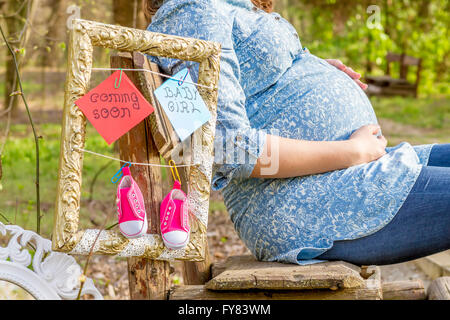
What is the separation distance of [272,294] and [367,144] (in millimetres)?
583

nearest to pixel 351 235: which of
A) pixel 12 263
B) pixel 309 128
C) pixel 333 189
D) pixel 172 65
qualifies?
pixel 333 189

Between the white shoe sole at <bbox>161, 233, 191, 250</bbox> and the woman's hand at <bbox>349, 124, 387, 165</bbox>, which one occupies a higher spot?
the woman's hand at <bbox>349, 124, 387, 165</bbox>

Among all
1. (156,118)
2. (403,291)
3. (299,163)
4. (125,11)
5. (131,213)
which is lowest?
(403,291)

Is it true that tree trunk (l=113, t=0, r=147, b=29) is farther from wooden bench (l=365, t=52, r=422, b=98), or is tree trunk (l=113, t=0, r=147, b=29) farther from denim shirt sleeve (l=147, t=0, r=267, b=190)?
wooden bench (l=365, t=52, r=422, b=98)

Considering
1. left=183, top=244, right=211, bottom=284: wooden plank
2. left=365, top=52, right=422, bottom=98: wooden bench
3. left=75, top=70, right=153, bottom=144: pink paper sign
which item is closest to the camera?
left=75, top=70, right=153, bottom=144: pink paper sign

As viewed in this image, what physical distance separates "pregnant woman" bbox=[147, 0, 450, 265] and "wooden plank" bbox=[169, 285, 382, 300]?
0.13 meters

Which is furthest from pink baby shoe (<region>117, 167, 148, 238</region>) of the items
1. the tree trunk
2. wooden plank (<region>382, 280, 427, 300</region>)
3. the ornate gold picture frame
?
the tree trunk

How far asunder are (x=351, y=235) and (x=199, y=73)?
695mm

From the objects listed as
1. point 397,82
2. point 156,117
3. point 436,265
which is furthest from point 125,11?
point 397,82

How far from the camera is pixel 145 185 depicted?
1.63 metres

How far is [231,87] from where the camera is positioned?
5.45ft

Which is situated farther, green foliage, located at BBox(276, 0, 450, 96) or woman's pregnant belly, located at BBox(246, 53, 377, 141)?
green foliage, located at BBox(276, 0, 450, 96)

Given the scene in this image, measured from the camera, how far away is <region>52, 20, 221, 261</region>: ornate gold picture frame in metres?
1.42

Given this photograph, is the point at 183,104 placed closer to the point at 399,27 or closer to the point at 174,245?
the point at 174,245
